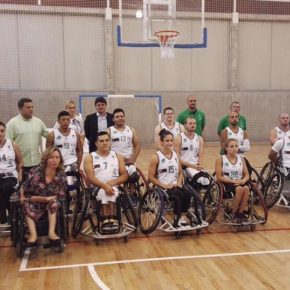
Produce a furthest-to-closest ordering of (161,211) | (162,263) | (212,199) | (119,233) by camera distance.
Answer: (212,199), (119,233), (161,211), (162,263)

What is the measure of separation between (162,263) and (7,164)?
69.8 inches

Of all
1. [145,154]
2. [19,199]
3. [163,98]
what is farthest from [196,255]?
[163,98]

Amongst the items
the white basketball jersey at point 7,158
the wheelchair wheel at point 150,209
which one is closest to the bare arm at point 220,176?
the wheelchair wheel at point 150,209

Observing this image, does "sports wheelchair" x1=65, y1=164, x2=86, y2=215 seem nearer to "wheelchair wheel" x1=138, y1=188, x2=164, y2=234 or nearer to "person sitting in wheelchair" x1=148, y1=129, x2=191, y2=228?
"wheelchair wheel" x1=138, y1=188, x2=164, y2=234

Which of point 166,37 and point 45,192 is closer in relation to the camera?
point 45,192

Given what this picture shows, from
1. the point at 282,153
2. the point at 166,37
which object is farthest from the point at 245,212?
the point at 166,37

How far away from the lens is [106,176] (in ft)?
12.3

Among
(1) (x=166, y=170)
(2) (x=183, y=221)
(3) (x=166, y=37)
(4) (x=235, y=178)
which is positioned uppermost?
(3) (x=166, y=37)

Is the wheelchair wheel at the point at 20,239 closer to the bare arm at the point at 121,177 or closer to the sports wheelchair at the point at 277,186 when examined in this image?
the bare arm at the point at 121,177

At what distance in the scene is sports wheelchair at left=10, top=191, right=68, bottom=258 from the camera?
327cm

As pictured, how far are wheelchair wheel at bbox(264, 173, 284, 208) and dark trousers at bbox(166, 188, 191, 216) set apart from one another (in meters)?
1.21

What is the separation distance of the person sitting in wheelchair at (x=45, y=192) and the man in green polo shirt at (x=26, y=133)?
79cm

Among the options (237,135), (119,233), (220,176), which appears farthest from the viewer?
(237,135)

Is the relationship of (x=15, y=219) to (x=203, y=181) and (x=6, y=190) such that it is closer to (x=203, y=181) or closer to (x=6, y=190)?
(x=6, y=190)
